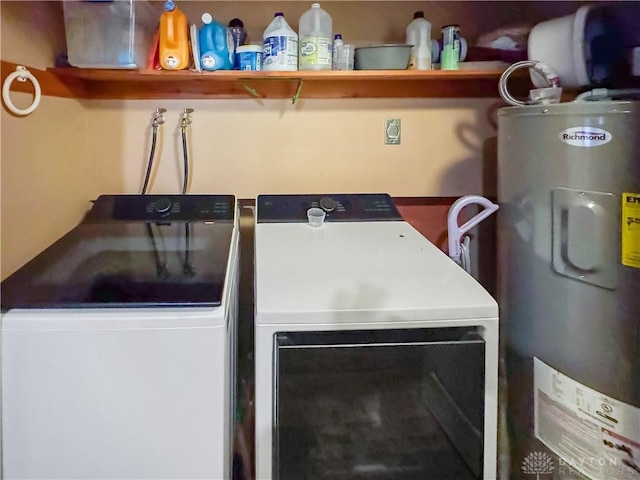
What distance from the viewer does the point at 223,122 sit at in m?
2.13

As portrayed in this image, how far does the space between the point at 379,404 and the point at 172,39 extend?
1370 millimetres

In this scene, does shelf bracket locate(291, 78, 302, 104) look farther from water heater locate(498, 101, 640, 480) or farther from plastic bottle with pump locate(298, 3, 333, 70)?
water heater locate(498, 101, 640, 480)

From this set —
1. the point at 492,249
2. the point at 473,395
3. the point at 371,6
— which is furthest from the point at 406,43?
the point at 473,395

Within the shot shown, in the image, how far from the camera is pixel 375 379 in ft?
4.00

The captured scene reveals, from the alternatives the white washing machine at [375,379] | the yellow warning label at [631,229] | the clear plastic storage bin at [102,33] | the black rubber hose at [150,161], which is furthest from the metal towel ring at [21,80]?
the yellow warning label at [631,229]

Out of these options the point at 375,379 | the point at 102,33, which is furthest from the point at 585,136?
the point at 102,33

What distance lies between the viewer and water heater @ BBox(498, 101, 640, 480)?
4.49ft

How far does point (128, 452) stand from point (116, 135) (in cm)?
136

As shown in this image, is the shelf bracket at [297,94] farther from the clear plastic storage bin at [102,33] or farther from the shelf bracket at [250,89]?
the clear plastic storage bin at [102,33]

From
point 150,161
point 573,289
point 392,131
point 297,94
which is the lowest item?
point 573,289

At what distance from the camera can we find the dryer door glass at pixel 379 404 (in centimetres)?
119

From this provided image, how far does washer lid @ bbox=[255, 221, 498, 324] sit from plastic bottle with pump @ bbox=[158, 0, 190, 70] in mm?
664

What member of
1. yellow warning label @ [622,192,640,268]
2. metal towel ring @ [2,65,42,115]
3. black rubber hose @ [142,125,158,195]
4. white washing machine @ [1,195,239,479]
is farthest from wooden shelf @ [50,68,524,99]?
white washing machine @ [1,195,239,479]

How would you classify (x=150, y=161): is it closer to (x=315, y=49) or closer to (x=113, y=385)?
(x=315, y=49)
